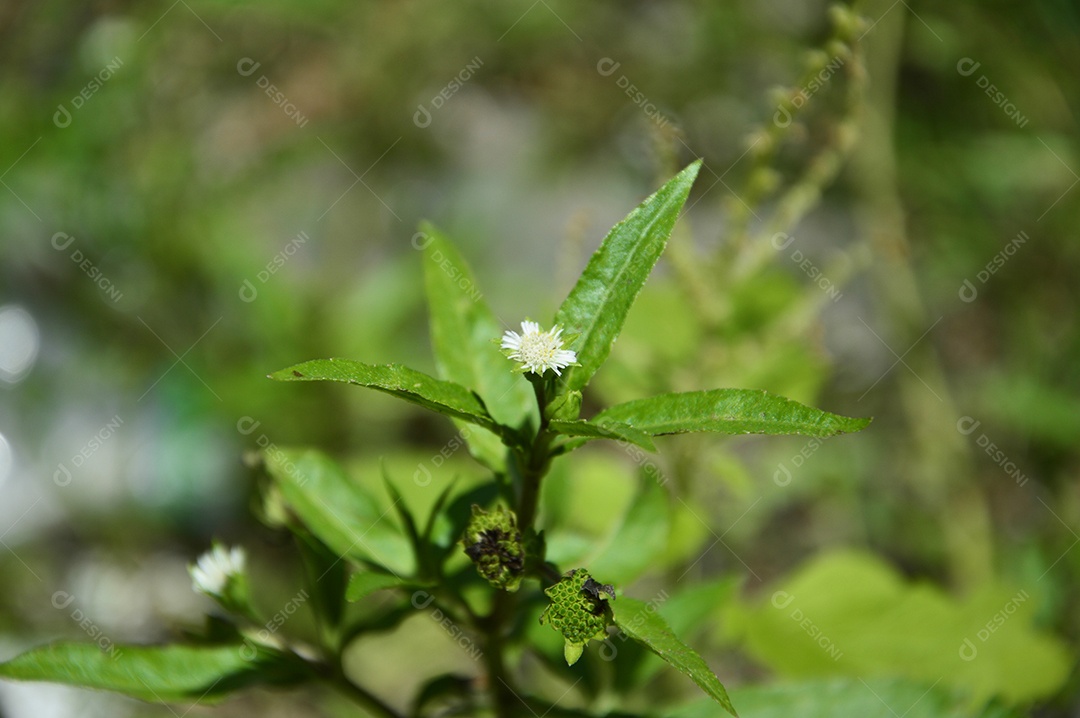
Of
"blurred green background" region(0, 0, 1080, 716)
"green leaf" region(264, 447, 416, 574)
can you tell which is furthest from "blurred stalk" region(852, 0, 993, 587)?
"green leaf" region(264, 447, 416, 574)

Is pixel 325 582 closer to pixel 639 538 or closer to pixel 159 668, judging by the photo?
A: pixel 159 668

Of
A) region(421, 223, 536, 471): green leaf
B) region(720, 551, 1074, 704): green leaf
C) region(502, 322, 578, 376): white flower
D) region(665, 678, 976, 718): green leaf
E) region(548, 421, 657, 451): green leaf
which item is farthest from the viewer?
region(720, 551, 1074, 704): green leaf

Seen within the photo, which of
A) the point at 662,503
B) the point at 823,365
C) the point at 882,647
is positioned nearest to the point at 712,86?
the point at 823,365

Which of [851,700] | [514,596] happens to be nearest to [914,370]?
[851,700]

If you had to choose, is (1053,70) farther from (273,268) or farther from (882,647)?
(273,268)

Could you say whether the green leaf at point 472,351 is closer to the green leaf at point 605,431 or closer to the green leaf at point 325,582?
the green leaf at point 605,431

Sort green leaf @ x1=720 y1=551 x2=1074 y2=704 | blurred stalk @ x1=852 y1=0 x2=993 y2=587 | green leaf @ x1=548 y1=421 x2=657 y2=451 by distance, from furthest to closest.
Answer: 1. blurred stalk @ x1=852 y1=0 x2=993 y2=587
2. green leaf @ x1=720 y1=551 x2=1074 y2=704
3. green leaf @ x1=548 y1=421 x2=657 y2=451

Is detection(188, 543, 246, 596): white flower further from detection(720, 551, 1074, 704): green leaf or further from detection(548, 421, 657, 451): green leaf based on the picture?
detection(720, 551, 1074, 704): green leaf
